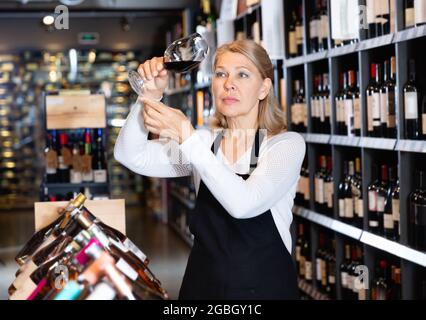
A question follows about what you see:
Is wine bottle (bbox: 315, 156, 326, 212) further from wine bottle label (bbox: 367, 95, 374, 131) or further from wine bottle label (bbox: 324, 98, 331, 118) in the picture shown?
wine bottle label (bbox: 367, 95, 374, 131)

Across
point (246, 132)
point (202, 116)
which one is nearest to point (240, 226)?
point (246, 132)

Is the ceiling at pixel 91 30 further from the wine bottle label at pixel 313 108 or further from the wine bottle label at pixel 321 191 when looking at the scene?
the wine bottle label at pixel 321 191

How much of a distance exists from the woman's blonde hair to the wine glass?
0.17 metres

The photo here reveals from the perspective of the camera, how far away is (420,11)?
2830 millimetres

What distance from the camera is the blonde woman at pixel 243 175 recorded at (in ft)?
5.91

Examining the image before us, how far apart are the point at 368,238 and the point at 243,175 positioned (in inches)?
67.2

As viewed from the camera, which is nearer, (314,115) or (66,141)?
(314,115)

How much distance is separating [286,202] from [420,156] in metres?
1.47

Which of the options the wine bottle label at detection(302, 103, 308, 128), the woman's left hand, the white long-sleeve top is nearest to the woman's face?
the white long-sleeve top

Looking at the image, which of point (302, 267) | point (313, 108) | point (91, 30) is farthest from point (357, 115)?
point (91, 30)

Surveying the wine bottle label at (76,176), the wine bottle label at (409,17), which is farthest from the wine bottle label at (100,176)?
the wine bottle label at (409,17)

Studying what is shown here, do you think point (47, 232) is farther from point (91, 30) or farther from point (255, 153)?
point (91, 30)

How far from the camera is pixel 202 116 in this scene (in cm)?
746
